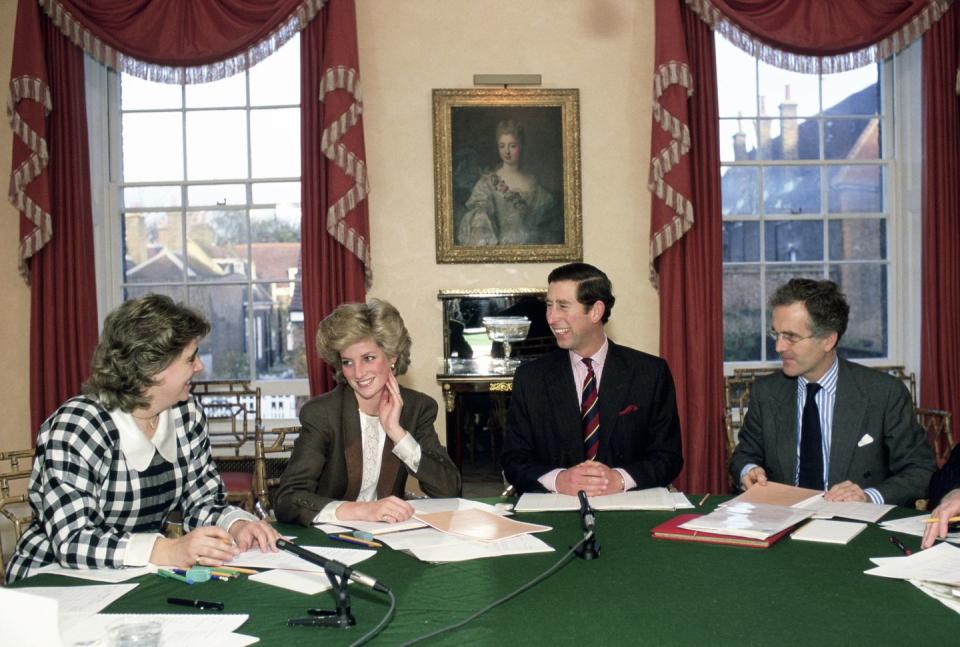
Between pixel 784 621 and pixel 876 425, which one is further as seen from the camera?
pixel 876 425

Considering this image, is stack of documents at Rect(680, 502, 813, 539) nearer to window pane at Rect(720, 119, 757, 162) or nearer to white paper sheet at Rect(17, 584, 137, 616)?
white paper sheet at Rect(17, 584, 137, 616)

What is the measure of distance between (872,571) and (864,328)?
4.18 m

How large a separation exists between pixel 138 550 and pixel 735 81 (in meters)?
4.68

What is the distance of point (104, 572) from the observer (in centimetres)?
206

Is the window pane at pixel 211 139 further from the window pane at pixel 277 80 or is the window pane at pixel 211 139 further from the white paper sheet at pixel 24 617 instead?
the white paper sheet at pixel 24 617

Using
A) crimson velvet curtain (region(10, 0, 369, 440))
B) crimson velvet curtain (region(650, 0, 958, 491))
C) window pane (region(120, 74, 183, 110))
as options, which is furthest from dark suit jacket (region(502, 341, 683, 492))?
window pane (region(120, 74, 183, 110))

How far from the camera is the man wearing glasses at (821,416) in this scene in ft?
10.0

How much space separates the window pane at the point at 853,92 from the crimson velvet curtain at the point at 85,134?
9.26 feet

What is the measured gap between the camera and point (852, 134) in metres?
5.78

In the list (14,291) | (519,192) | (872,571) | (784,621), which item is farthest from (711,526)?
(14,291)

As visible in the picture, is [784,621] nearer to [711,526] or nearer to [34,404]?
[711,526]

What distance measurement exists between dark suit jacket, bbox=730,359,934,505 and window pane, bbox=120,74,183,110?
400 cm

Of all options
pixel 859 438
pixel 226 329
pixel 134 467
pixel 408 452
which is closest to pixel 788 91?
pixel 859 438

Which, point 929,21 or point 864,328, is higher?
point 929,21
